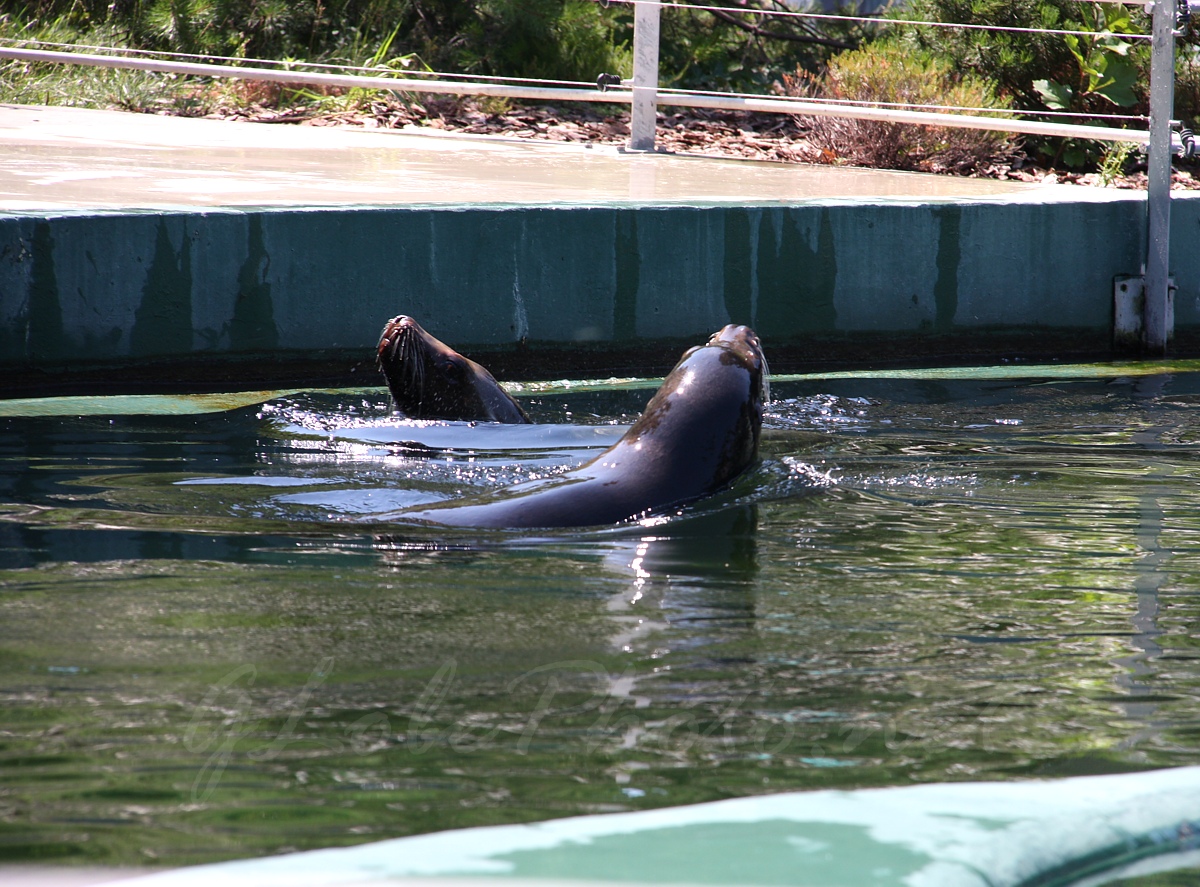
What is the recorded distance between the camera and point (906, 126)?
10.6 meters

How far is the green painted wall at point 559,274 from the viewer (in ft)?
19.9

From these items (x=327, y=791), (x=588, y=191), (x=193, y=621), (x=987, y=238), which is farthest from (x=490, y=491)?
(x=987, y=238)

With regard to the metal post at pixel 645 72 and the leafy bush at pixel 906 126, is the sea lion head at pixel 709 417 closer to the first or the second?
the metal post at pixel 645 72

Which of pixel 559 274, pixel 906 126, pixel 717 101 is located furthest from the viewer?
pixel 906 126

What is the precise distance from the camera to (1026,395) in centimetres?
654

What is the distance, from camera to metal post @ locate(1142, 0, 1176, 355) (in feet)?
24.9

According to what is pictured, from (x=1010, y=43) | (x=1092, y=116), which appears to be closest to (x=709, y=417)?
(x=1092, y=116)

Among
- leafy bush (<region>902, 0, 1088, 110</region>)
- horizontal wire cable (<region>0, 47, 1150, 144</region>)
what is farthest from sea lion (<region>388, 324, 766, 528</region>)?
leafy bush (<region>902, 0, 1088, 110</region>)

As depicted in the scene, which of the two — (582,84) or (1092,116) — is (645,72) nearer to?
(582,84)

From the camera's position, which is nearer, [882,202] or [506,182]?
[882,202]

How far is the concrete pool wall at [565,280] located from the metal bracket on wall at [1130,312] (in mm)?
65

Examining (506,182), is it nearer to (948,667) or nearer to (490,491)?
(490,491)

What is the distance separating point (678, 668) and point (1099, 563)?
4.81 feet

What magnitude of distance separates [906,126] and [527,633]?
27.4ft
